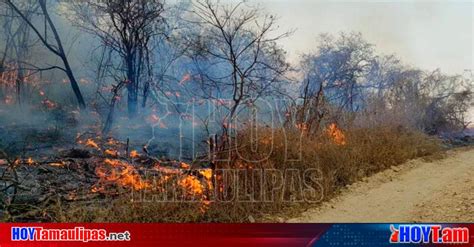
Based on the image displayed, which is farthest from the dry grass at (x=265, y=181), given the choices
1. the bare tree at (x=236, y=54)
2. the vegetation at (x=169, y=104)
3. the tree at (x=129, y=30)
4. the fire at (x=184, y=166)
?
the tree at (x=129, y=30)

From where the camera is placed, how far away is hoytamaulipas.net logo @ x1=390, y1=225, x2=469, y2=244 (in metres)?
3.51

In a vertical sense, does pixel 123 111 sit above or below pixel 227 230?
above

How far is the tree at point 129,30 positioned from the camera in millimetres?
3697

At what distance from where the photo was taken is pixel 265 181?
3.65 meters

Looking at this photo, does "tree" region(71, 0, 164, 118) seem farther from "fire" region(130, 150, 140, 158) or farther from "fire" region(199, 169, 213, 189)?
"fire" region(199, 169, 213, 189)

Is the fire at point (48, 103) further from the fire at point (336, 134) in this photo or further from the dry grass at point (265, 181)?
the fire at point (336, 134)

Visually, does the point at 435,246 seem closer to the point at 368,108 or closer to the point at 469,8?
the point at 368,108

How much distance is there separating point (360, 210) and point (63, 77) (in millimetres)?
2258

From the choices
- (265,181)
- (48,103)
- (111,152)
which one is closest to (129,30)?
(48,103)

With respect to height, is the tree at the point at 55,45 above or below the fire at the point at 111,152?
above

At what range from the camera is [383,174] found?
388 centimetres

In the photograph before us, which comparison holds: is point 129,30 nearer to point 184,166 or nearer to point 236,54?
point 236,54

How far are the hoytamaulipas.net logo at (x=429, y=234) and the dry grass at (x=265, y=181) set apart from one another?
52 centimetres

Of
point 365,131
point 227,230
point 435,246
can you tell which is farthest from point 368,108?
point 227,230
